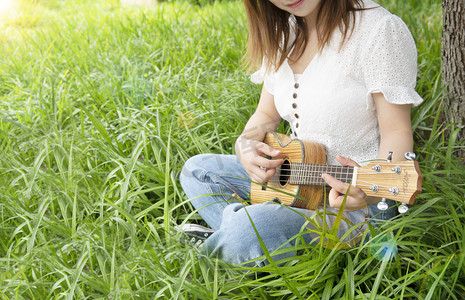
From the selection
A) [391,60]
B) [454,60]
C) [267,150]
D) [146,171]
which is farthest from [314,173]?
[454,60]

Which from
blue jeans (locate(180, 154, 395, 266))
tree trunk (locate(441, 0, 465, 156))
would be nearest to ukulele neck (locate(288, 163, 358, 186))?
blue jeans (locate(180, 154, 395, 266))

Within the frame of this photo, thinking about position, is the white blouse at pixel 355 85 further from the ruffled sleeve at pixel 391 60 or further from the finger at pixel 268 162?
the finger at pixel 268 162

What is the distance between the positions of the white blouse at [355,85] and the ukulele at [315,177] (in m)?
0.08

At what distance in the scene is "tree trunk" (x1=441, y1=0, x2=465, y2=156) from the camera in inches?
81.3

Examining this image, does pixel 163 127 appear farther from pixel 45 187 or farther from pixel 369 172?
pixel 369 172

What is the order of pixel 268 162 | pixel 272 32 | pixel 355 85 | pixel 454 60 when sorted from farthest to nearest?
pixel 454 60, pixel 272 32, pixel 268 162, pixel 355 85

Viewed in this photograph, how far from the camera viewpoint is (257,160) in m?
1.85

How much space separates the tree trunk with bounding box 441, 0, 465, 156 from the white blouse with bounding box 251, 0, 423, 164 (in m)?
0.59

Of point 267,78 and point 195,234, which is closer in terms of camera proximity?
point 195,234

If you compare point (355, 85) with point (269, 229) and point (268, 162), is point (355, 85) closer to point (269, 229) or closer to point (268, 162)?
point (268, 162)

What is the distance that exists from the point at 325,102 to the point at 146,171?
2.92 ft

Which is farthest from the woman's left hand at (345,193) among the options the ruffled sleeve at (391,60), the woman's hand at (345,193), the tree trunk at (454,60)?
the tree trunk at (454,60)

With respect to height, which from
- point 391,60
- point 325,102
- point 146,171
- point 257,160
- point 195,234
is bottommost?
point 195,234

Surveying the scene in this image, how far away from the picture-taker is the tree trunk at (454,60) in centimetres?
206
